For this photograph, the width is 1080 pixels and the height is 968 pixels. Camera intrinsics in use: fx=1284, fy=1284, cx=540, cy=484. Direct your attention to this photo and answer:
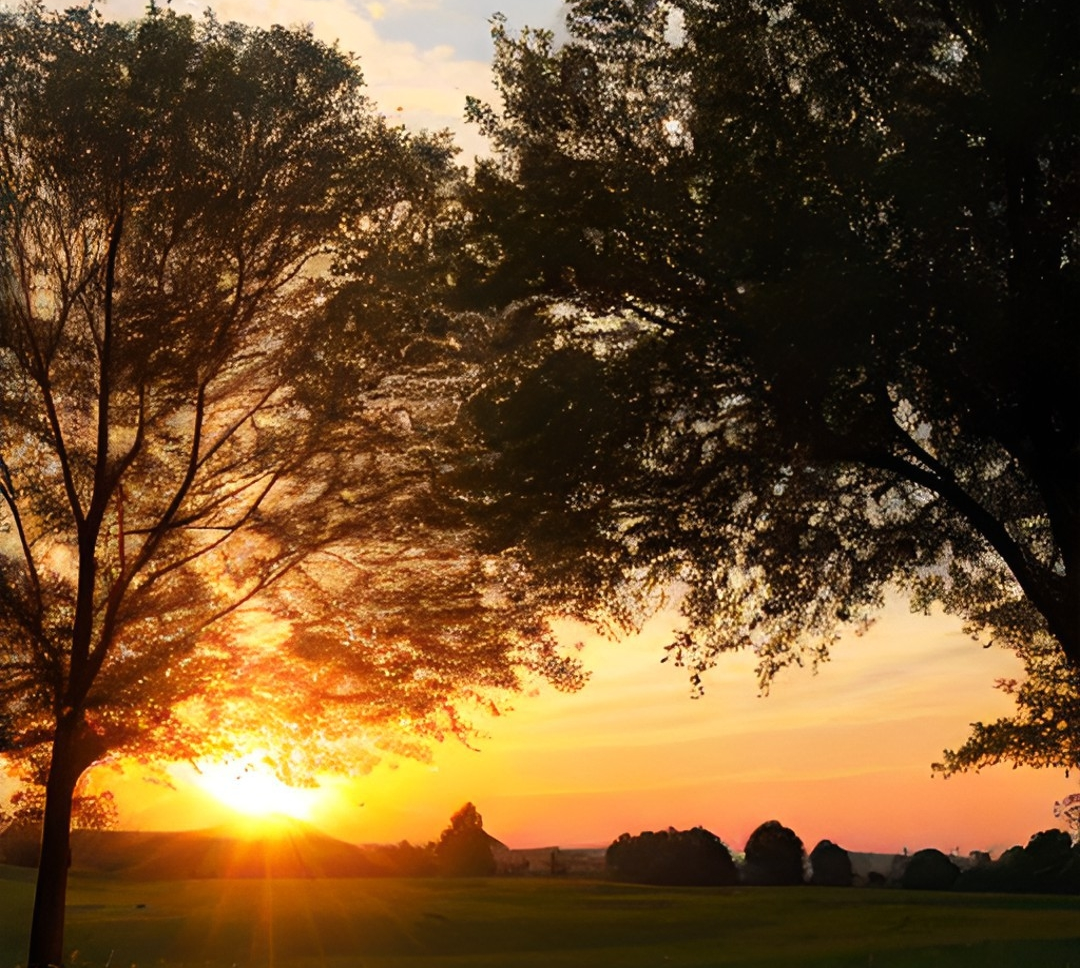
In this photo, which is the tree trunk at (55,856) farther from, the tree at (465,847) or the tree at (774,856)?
the tree at (774,856)

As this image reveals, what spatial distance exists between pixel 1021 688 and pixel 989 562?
45.7 feet

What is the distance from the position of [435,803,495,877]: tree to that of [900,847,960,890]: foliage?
16.4m

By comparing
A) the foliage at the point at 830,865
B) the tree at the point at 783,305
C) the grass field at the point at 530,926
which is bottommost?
the grass field at the point at 530,926

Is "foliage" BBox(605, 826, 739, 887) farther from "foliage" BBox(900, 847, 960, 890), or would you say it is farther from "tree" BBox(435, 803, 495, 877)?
"foliage" BBox(900, 847, 960, 890)

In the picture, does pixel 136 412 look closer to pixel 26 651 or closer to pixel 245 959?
pixel 26 651

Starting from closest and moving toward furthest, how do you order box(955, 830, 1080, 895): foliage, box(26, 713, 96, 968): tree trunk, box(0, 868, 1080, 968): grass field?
box(26, 713, 96, 968): tree trunk → box(0, 868, 1080, 968): grass field → box(955, 830, 1080, 895): foliage

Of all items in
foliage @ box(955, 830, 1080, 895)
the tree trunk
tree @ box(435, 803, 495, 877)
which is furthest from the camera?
tree @ box(435, 803, 495, 877)

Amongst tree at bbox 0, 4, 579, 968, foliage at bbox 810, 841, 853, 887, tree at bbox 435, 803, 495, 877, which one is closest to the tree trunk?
tree at bbox 0, 4, 579, 968

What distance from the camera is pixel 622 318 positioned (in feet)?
69.2

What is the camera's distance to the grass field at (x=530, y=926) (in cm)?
2781

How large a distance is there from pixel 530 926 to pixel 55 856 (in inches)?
566

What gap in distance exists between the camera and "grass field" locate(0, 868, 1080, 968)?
27.8 m

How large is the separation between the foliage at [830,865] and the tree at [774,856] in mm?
494

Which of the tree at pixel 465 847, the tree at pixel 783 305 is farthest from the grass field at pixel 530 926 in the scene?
the tree at pixel 783 305
